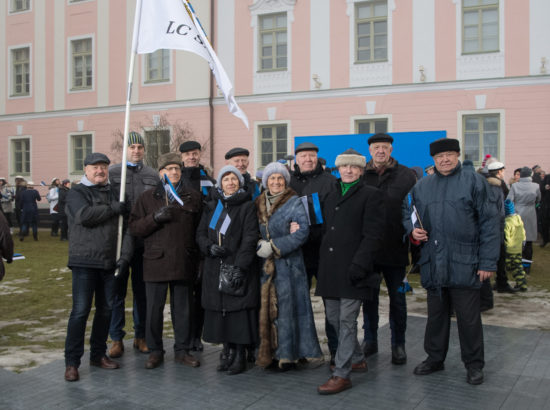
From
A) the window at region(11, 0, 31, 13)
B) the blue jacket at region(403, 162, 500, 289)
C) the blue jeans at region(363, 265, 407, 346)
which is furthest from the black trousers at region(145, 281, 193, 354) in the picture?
the window at region(11, 0, 31, 13)

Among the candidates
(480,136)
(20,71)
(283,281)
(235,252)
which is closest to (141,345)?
(235,252)

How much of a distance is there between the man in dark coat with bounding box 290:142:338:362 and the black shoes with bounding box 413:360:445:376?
70 cm

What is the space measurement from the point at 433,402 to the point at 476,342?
28.9 inches

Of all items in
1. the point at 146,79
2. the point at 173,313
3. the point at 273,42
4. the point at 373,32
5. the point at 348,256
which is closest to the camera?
the point at 348,256

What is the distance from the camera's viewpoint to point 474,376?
4875 mm

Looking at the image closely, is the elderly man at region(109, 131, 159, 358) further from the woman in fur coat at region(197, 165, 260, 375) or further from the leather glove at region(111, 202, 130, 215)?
the woman in fur coat at region(197, 165, 260, 375)

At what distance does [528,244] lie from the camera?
10789 mm

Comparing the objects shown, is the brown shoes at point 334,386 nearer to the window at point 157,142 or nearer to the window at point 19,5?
the window at point 157,142

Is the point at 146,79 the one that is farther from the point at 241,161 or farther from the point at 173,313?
the point at 173,313

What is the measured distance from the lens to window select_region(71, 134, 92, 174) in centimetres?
2561

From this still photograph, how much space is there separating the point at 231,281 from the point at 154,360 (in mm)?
1046

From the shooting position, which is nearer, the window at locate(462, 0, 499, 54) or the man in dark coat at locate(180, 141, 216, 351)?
the man in dark coat at locate(180, 141, 216, 351)

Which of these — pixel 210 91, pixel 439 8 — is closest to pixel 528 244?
pixel 439 8

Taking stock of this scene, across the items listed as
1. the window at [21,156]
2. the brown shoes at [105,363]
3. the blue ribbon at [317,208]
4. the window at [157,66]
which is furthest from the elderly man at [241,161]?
the window at [21,156]
